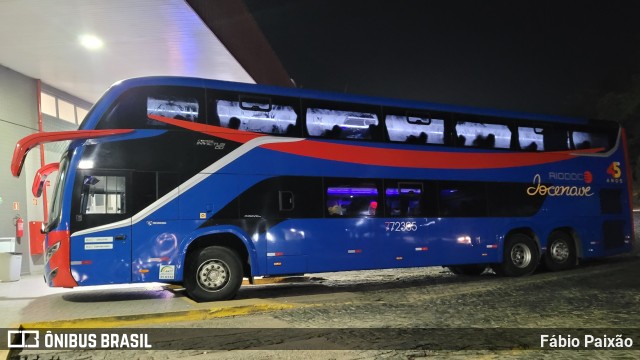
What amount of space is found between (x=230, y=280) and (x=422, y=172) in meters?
4.71

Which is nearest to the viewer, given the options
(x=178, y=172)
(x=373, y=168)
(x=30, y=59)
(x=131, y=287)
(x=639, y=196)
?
(x=178, y=172)

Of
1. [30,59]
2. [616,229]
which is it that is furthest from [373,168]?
[30,59]

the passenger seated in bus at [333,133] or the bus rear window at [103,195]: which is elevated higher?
the passenger seated in bus at [333,133]

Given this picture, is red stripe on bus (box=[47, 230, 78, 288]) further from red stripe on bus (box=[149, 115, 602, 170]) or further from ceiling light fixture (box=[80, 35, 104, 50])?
ceiling light fixture (box=[80, 35, 104, 50])

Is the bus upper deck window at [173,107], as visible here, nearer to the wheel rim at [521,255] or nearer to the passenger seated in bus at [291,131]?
the passenger seated in bus at [291,131]

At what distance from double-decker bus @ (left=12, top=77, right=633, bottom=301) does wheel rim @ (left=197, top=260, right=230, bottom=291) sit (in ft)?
0.08

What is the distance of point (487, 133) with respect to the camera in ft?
38.5

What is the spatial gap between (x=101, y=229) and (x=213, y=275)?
204 centimetres

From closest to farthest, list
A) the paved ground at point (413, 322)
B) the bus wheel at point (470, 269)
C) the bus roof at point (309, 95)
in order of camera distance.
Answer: the paved ground at point (413, 322) < the bus roof at point (309, 95) < the bus wheel at point (470, 269)

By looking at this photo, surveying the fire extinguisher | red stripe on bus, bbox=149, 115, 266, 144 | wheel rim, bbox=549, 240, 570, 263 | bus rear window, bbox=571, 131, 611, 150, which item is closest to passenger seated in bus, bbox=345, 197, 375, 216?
red stripe on bus, bbox=149, 115, 266, 144

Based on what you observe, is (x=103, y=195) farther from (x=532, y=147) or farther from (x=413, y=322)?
(x=532, y=147)

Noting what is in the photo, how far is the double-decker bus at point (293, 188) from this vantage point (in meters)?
8.27

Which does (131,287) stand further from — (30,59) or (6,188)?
(30,59)

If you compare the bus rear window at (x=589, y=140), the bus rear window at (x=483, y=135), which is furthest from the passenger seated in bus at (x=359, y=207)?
the bus rear window at (x=589, y=140)
